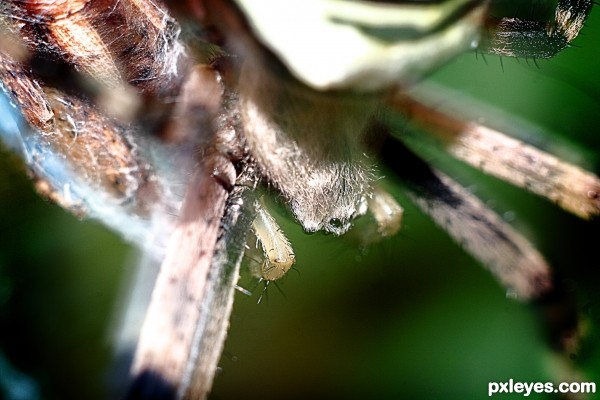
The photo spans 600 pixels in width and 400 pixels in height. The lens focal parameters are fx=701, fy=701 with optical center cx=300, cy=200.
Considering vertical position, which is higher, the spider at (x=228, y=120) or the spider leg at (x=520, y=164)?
the spider at (x=228, y=120)

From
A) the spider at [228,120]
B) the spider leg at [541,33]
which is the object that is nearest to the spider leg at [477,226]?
the spider at [228,120]

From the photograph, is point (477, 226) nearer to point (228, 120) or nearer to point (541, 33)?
point (541, 33)

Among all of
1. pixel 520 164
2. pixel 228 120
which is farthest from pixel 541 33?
pixel 228 120

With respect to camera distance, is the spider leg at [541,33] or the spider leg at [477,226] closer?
the spider leg at [541,33]

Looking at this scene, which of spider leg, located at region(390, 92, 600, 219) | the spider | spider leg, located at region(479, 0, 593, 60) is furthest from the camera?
spider leg, located at region(390, 92, 600, 219)

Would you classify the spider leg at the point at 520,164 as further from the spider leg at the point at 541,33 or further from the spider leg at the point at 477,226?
the spider leg at the point at 541,33

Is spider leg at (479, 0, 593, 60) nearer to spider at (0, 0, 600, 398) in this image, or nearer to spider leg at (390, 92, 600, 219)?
spider at (0, 0, 600, 398)

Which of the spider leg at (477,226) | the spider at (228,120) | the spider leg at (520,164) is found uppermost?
the spider at (228,120)

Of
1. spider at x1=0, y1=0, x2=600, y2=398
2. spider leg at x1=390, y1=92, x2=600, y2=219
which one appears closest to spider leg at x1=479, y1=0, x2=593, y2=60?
spider at x1=0, y1=0, x2=600, y2=398
